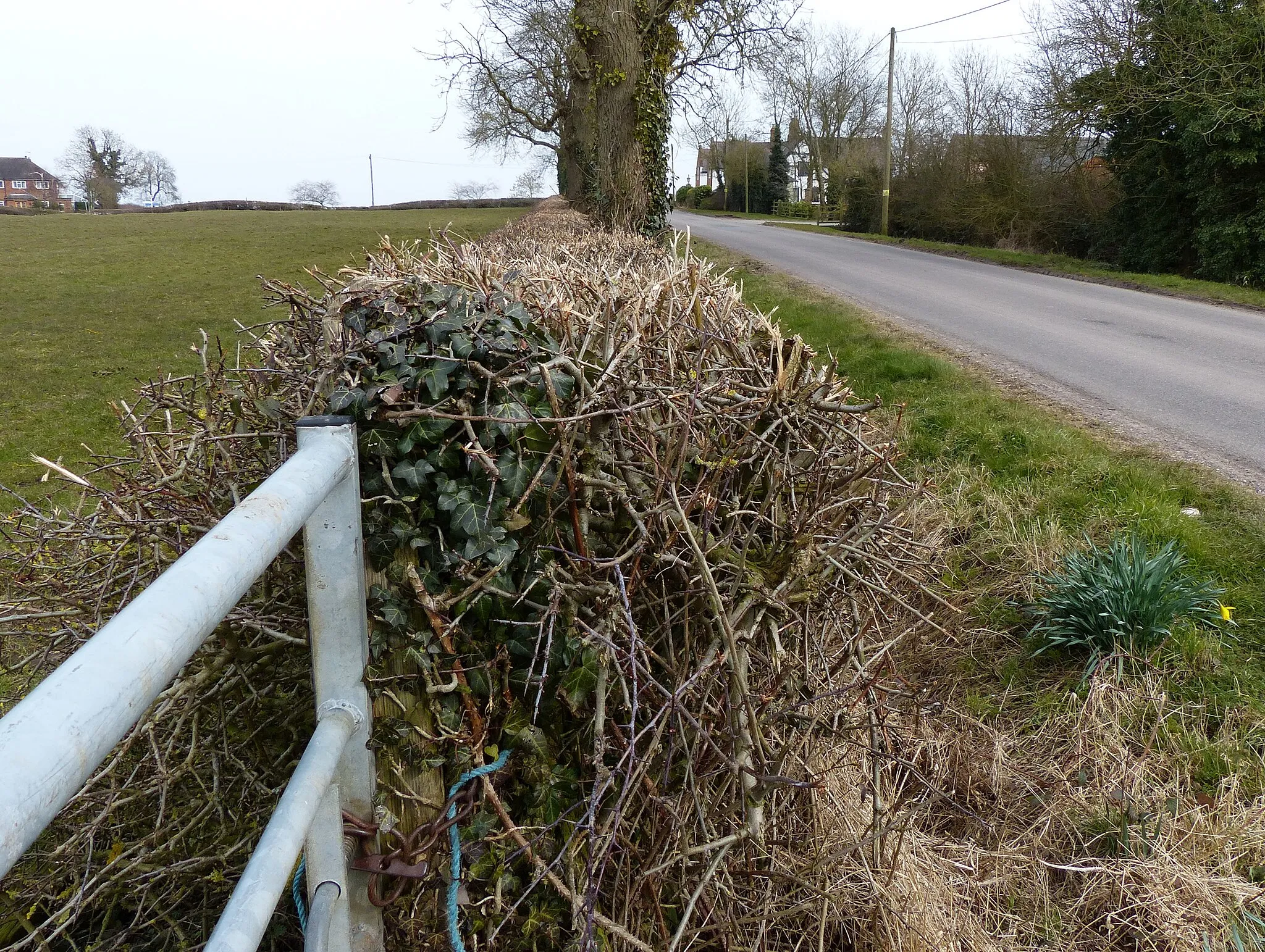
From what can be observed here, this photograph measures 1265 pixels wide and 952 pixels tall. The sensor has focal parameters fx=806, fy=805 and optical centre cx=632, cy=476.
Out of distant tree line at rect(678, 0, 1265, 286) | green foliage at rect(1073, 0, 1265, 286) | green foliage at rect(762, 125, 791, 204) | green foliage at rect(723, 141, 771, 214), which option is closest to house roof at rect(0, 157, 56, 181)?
green foliage at rect(723, 141, 771, 214)

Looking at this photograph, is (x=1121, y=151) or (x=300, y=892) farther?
(x=1121, y=151)

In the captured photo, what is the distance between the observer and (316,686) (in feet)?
4.63

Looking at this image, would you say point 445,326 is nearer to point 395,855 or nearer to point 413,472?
point 413,472

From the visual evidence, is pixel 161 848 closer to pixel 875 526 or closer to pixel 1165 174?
pixel 875 526

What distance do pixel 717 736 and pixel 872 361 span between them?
6.27 meters

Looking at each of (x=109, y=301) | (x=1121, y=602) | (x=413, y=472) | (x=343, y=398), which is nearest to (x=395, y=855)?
(x=413, y=472)

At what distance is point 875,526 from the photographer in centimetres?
229

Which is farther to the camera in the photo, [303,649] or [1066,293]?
[1066,293]

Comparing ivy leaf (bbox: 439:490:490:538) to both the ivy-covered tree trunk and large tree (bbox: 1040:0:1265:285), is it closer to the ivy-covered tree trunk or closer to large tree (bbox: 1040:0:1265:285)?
the ivy-covered tree trunk

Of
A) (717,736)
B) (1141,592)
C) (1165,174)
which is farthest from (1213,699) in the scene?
(1165,174)

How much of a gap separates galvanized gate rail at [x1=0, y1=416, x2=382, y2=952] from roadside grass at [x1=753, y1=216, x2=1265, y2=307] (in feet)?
48.6

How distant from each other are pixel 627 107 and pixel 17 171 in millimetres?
103024

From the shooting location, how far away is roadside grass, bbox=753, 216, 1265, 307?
13.1 metres

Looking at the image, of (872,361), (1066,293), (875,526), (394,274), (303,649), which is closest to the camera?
(303,649)
